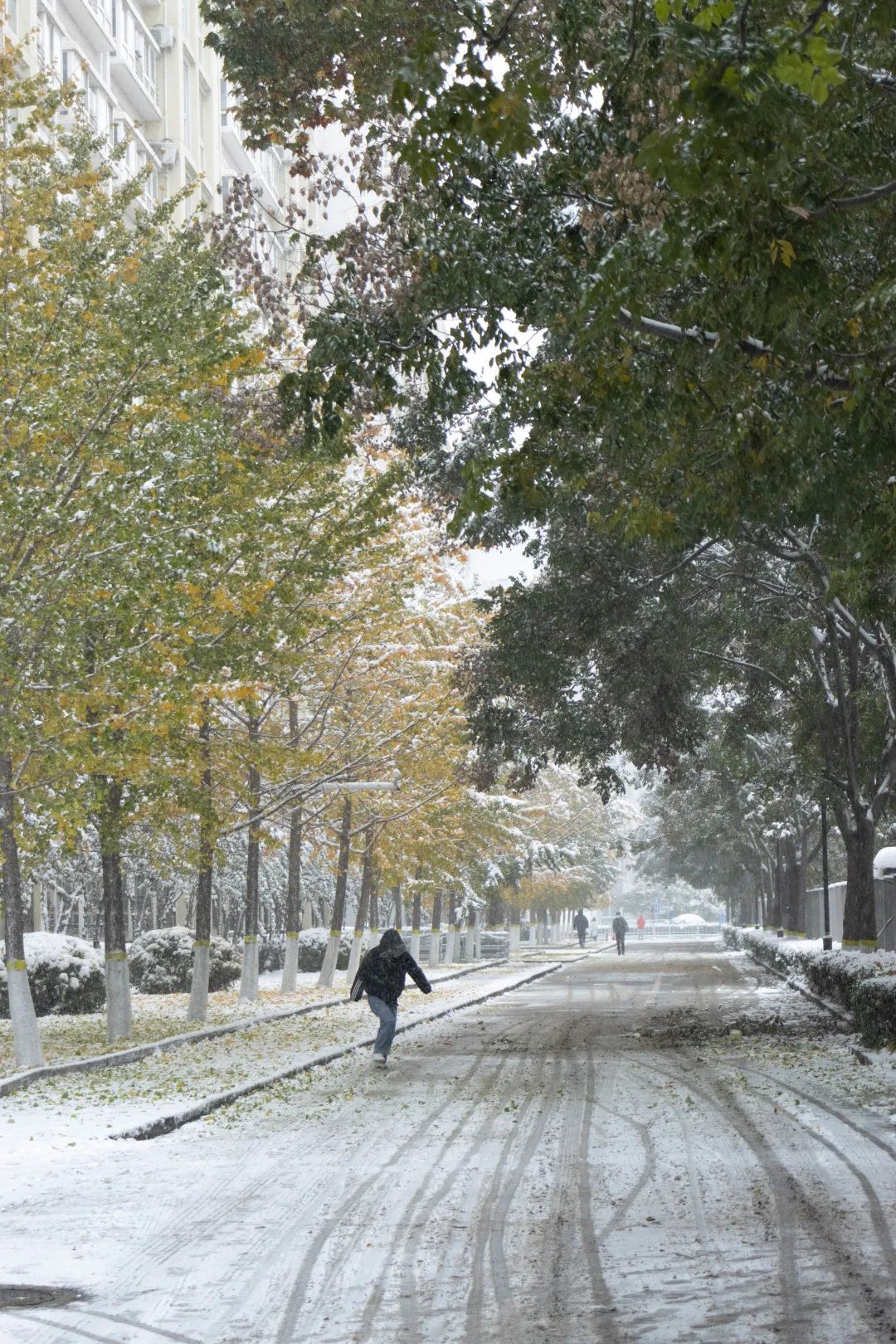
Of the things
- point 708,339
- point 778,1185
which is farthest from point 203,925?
point 708,339

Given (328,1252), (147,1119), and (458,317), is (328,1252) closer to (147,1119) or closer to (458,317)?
(147,1119)

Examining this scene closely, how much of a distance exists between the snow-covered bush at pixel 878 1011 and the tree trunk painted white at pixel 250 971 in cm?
1384

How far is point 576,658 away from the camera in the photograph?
24188 millimetres

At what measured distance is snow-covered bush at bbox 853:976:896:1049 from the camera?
59.6ft

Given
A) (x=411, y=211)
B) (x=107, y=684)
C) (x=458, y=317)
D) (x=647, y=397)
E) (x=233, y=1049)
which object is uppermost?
(x=411, y=211)

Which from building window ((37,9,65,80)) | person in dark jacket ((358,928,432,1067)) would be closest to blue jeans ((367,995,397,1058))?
person in dark jacket ((358,928,432,1067))

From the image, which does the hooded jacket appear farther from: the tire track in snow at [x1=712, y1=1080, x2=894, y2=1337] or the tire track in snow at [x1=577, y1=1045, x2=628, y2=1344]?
the tire track in snow at [x1=712, y1=1080, x2=894, y2=1337]

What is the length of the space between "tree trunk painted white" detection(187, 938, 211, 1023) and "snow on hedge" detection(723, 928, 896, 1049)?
32.7ft

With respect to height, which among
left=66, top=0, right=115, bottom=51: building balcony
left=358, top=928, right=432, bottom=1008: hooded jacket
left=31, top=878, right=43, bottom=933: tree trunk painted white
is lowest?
left=358, top=928, right=432, bottom=1008: hooded jacket

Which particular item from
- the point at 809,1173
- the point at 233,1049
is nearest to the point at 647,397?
the point at 809,1173

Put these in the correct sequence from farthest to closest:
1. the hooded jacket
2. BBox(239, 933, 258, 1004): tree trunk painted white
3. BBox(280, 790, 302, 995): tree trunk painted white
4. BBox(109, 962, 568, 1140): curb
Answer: BBox(280, 790, 302, 995): tree trunk painted white → BBox(239, 933, 258, 1004): tree trunk painted white → the hooded jacket → BBox(109, 962, 568, 1140): curb

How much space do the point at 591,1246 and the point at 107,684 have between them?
1042 cm

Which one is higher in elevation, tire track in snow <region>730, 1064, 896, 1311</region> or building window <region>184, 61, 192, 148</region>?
building window <region>184, 61, 192, 148</region>

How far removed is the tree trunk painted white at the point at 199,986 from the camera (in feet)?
87.0
